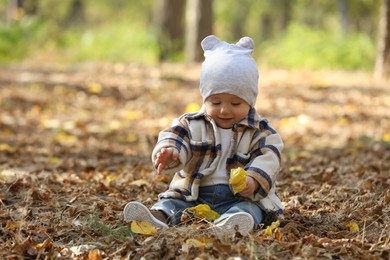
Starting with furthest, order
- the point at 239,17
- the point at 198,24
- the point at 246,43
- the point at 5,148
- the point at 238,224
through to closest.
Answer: the point at 239,17 → the point at 198,24 → the point at 5,148 → the point at 246,43 → the point at 238,224

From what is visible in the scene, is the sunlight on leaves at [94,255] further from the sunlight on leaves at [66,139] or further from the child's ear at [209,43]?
the sunlight on leaves at [66,139]

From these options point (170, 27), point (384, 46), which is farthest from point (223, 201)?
point (170, 27)

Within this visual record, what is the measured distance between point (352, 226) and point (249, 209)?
0.58 meters

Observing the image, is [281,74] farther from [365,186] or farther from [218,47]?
[218,47]

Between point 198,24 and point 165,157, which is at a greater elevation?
point 198,24

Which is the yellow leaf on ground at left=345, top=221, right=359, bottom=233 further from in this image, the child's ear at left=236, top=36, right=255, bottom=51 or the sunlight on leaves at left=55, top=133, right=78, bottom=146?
the sunlight on leaves at left=55, top=133, right=78, bottom=146

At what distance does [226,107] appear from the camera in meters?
3.57

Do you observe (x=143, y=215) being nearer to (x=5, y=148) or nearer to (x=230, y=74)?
(x=230, y=74)

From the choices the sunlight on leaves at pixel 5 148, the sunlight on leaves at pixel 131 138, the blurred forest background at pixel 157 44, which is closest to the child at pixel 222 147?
the sunlight on leaves at pixel 5 148

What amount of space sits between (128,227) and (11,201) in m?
1.23

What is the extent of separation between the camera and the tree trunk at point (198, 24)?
14234mm

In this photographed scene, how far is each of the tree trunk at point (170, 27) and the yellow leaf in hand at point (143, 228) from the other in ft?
38.1

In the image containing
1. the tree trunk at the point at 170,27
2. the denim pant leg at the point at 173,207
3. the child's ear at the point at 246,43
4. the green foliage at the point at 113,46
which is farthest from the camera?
the green foliage at the point at 113,46

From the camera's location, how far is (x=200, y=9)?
14.2 meters
